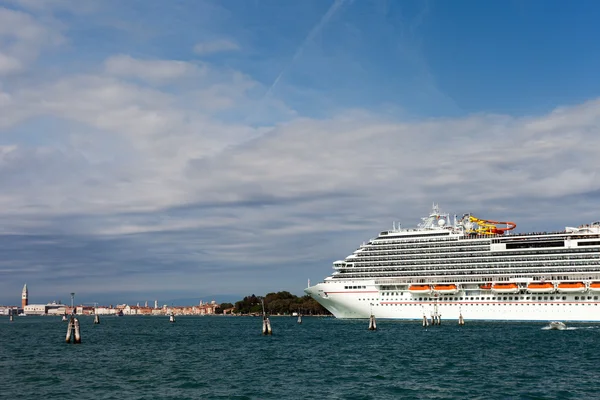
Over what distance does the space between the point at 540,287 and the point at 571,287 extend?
4.20 meters

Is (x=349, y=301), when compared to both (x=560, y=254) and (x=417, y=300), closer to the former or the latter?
(x=417, y=300)

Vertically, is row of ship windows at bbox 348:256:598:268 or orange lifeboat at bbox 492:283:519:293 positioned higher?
row of ship windows at bbox 348:256:598:268

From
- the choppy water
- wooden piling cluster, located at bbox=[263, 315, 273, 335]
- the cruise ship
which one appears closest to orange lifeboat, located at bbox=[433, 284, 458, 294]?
the cruise ship

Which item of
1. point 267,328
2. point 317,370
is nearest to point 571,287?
point 267,328

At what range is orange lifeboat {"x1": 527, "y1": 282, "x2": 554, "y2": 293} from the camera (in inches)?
A: 3802

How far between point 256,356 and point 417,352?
13.3 m

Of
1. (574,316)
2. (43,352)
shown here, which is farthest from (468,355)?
(574,316)

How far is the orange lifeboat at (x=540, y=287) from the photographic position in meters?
96.6

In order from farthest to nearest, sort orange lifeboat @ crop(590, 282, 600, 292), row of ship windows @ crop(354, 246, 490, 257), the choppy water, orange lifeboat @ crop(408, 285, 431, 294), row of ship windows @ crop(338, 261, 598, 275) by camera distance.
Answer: orange lifeboat @ crop(408, 285, 431, 294) < row of ship windows @ crop(354, 246, 490, 257) < row of ship windows @ crop(338, 261, 598, 275) < orange lifeboat @ crop(590, 282, 600, 292) < the choppy water

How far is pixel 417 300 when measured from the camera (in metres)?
107

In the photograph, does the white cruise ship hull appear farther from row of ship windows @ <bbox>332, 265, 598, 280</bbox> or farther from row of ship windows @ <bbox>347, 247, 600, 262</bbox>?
row of ship windows @ <bbox>347, 247, 600, 262</bbox>

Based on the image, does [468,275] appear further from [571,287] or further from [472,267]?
[571,287]

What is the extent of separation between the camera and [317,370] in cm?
4472

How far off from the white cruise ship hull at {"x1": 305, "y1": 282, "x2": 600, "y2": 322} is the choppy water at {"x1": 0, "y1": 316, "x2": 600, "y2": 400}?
27.0 m
